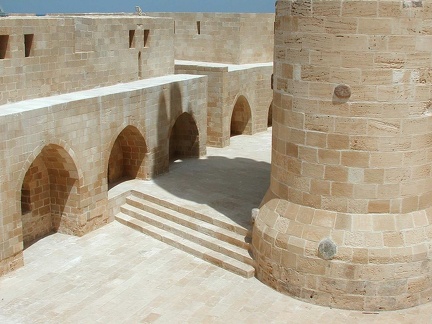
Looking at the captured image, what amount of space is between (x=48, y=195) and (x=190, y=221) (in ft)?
9.74

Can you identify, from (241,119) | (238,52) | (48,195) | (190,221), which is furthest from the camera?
(241,119)

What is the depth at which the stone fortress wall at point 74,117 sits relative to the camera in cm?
1038

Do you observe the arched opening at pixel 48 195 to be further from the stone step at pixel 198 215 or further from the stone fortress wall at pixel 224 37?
the stone fortress wall at pixel 224 37

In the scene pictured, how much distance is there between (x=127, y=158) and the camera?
1423 cm

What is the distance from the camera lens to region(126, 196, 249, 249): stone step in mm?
10891

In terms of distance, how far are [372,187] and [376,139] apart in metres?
0.73

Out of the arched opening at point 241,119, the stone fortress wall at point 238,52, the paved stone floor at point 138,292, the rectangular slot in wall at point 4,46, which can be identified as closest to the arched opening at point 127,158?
the paved stone floor at point 138,292

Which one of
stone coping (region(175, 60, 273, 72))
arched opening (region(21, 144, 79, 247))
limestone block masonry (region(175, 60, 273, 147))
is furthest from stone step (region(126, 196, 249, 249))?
stone coping (region(175, 60, 273, 72))

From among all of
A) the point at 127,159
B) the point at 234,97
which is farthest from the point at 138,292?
the point at 234,97

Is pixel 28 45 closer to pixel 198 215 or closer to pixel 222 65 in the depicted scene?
pixel 198 215

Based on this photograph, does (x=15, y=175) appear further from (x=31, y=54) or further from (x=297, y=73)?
(x=297, y=73)

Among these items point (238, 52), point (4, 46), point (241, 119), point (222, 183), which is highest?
point (4, 46)

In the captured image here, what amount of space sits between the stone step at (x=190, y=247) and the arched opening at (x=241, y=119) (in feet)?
25.4

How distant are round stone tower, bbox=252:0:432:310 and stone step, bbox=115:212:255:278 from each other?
945 mm
